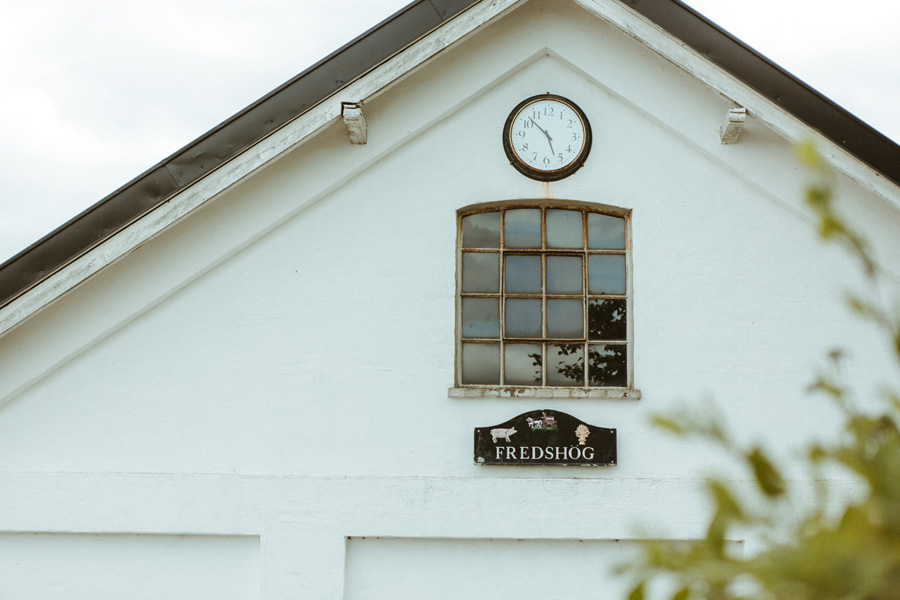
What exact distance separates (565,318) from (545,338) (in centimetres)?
24

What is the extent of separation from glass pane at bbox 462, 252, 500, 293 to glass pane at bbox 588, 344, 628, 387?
957 mm

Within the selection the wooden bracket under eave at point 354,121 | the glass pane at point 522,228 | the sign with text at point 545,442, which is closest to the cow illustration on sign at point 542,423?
the sign with text at point 545,442

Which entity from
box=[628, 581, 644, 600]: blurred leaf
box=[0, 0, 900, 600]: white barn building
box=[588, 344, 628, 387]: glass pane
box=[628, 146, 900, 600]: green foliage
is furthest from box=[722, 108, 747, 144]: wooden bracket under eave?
box=[628, 581, 644, 600]: blurred leaf

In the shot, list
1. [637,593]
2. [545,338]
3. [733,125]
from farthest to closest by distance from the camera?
[545,338], [733,125], [637,593]

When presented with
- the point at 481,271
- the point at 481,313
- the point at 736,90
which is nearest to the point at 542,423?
the point at 481,313

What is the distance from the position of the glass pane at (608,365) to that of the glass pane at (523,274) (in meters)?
0.69

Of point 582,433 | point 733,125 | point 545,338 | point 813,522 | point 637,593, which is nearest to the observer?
point 813,522

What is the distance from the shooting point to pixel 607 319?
690 centimetres

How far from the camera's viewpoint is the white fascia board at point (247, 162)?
6246mm

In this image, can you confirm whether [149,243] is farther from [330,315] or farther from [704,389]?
[704,389]

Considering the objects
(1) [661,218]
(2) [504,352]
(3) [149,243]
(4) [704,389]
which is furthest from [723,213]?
(3) [149,243]

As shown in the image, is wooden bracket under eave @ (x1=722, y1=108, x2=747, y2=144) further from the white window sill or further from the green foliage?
the green foliage

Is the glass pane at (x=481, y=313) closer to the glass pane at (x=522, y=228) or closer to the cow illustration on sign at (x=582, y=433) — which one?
the glass pane at (x=522, y=228)

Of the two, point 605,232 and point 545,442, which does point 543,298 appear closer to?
point 605,232
